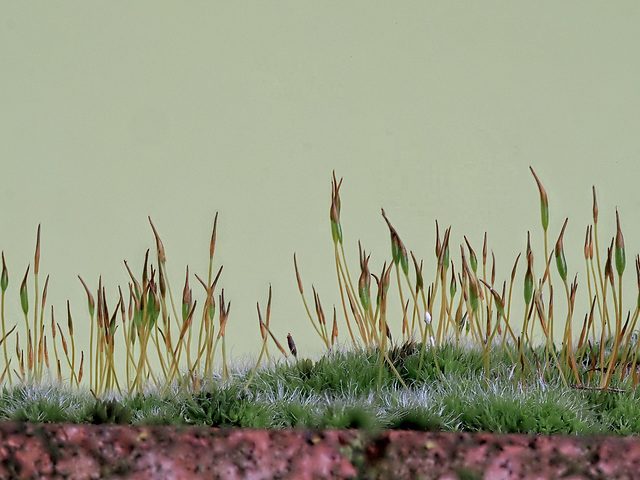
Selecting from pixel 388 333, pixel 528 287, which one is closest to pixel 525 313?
pixel 528 287

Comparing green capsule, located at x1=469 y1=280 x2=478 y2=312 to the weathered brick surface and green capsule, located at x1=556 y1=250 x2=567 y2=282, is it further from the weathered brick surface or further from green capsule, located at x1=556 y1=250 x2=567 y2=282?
the weathered brick surface

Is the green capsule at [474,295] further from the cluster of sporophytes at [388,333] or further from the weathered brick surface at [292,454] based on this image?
the weathered brick surface at [292,454]

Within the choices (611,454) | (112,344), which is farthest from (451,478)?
(112,344)

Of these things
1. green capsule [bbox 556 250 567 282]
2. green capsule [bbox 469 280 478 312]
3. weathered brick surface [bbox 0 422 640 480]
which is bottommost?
weathered brick surface [bbox 0 422 640 480]

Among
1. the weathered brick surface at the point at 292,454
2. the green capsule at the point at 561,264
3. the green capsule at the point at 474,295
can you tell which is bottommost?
the weathered brick surface at the point at 292,454

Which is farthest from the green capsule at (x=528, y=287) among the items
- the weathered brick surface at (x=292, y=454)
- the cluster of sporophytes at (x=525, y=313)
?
the weathered brick surface at (x=292, y=454)

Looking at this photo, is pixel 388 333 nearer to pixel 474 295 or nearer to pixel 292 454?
pixel 474 295

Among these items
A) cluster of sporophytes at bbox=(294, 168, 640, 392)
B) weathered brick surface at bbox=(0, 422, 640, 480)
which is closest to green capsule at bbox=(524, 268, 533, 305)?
cluster of sporophytes at bbox=(294, 168, 640, 392)

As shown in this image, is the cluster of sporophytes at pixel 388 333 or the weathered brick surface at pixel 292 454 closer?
the weathered brick surface at pixel 292 454

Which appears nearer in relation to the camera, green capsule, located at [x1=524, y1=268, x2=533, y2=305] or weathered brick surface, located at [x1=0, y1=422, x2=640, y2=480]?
weathered brick surface, located at [x1=0, y1=422, x2=640, y2=480]
